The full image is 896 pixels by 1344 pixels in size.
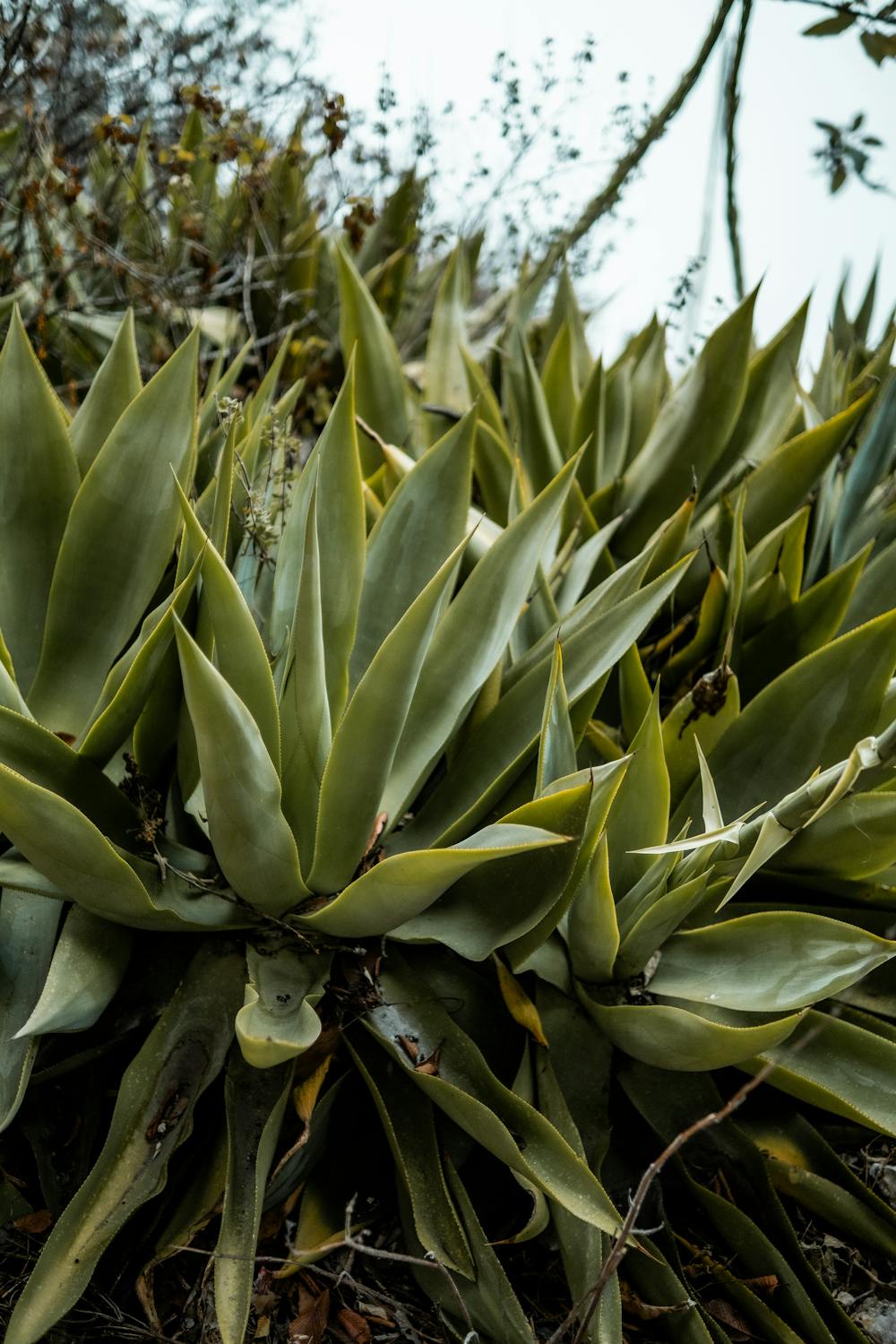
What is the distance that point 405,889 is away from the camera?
3.28 feet

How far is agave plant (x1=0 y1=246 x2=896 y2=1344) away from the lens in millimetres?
1014

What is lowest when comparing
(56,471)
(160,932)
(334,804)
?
(160,932)

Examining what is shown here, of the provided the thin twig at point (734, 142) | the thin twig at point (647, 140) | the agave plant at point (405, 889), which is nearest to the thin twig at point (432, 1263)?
the agave plant at point (405, 889)

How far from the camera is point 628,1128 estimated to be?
4.11ft

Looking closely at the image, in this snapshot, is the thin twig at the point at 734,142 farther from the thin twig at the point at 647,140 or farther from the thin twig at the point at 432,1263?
the thin twig at the point at 432,1263

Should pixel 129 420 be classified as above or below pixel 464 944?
above

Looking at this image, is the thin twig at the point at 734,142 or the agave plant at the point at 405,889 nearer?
the agave plant at the point at 405,889

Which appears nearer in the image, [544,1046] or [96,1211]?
[96,1211]

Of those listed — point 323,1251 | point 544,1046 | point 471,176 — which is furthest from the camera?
point 471,176

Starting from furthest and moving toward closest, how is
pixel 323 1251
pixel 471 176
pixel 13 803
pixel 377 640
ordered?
pixel 471 176, pixel 377 640, pixel 323 1251, pixel 13 803

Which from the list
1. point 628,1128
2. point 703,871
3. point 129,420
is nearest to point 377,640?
point 129,420

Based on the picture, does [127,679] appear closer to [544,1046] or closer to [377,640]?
[377,640]

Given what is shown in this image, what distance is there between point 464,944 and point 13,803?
499mm

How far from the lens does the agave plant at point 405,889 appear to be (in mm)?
1014
